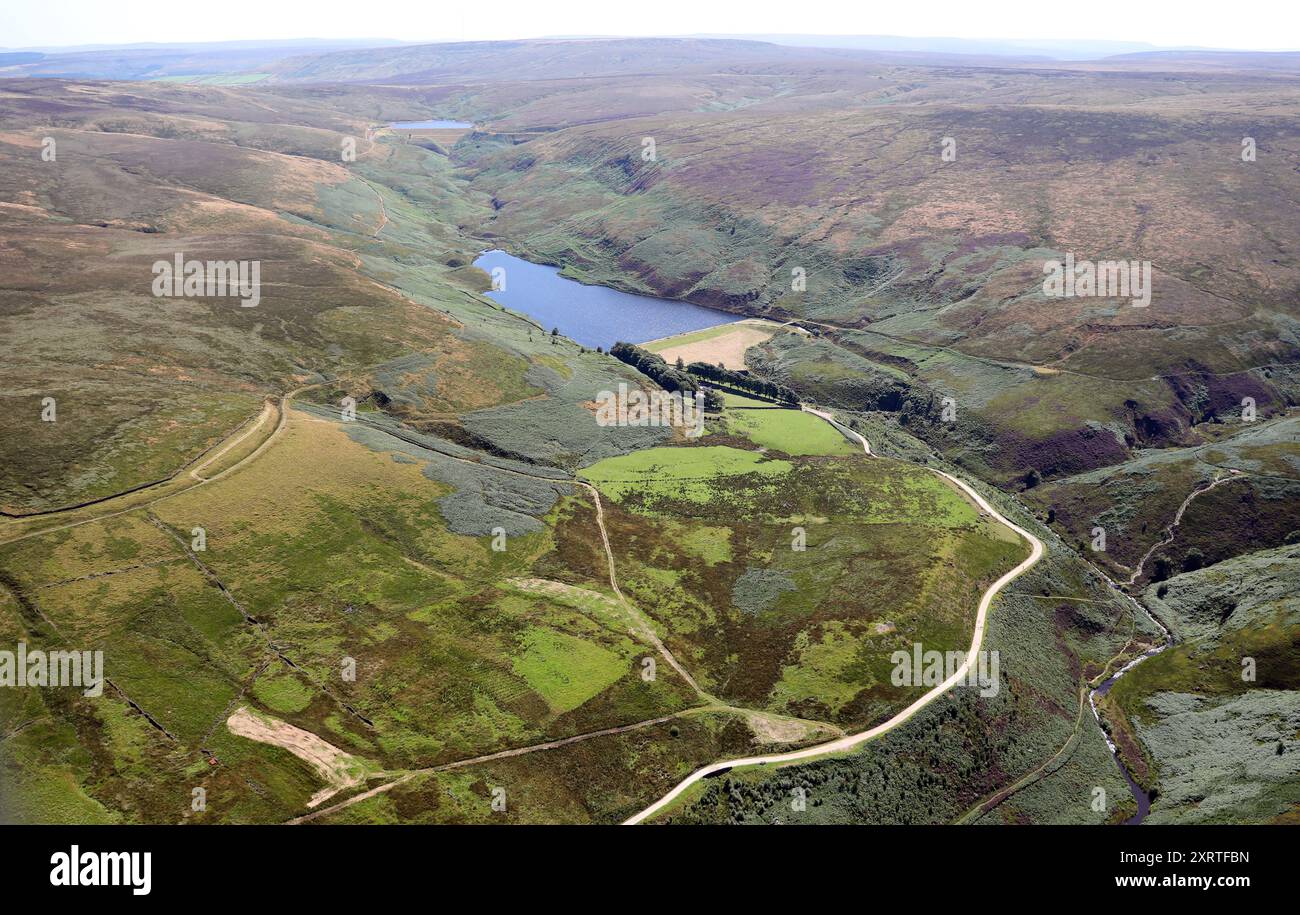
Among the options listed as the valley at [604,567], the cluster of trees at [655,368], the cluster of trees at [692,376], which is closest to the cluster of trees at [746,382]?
the cluster of trees at [692,376]

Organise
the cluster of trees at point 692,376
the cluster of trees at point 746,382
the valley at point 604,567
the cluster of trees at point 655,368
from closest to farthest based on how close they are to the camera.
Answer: the valley at point 604,567, the cluster of trees at point 655,368, the cluster of trees at point 692,376, the cluster of trees at point 746,382

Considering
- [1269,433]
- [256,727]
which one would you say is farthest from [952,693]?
[1269,433]

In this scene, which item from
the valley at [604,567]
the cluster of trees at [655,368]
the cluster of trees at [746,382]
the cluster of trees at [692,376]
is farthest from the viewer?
the cluster of trees at [746,382]

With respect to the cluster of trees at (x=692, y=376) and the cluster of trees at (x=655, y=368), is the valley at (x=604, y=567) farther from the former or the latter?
the cluster of trees at (x=655, y=368)

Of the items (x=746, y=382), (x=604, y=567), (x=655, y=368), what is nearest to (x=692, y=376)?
(x=655, y=368)

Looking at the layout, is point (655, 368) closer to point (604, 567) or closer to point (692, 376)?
point (692, 376)

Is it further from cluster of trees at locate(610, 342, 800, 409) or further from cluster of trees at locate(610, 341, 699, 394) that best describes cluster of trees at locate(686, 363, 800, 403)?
cluster of trees at locate(610, 341, 699, 394)

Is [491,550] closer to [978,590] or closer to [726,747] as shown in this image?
[726,747]
